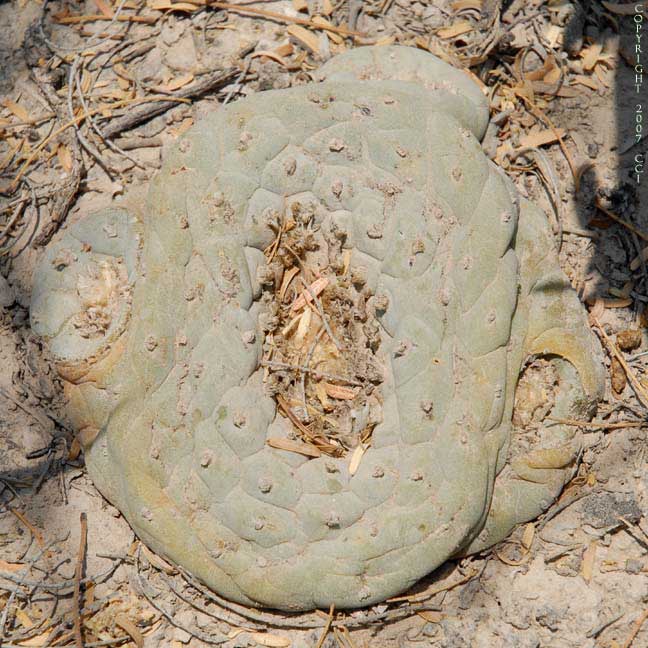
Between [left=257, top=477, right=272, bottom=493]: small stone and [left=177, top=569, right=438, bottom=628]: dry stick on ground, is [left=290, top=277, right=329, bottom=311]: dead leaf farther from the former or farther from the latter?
[left=177, top=569, right=438, bottom=628]: dry stick on ground

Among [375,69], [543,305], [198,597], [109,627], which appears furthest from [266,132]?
[109,627]

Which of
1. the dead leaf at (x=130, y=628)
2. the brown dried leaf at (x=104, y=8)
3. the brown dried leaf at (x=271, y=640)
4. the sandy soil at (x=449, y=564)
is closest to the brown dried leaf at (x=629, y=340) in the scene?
the sandy soil at (x=449, y=564)

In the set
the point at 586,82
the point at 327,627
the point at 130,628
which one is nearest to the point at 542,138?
the point at 586,82

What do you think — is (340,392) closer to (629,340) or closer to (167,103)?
(629,340)

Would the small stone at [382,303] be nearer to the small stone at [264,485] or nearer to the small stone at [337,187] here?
the small stone at [337,187]

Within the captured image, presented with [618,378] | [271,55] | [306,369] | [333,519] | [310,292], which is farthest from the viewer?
[271,55]

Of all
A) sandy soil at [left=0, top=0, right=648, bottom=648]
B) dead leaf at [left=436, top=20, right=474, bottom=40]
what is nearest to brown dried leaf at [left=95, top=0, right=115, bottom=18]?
sandy soil at [left=0, top=0, right=648, bottom=648]

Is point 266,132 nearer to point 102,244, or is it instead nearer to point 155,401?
point 102,244
